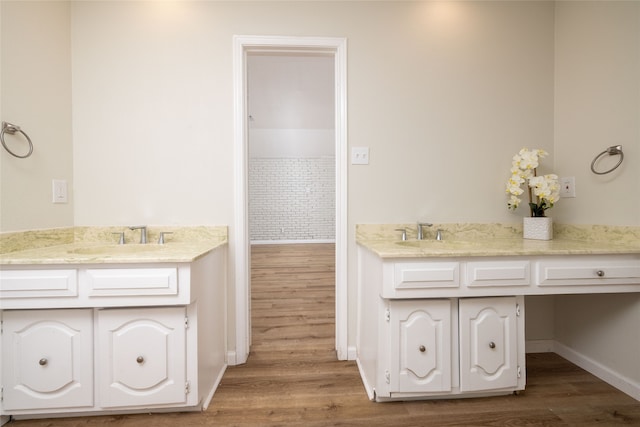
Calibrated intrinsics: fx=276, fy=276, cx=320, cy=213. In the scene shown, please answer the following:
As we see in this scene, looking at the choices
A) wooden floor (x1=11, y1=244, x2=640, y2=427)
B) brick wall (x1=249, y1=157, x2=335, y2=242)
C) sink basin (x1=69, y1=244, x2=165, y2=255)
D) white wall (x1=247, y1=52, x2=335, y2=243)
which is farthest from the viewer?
brick wall (x1=249, y1=157, x2=335, y2=242)

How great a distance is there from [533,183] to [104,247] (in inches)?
102

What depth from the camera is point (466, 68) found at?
1855 millimetres

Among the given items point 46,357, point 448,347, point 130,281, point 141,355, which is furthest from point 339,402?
point 46,357

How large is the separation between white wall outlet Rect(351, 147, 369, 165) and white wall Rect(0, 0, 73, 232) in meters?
1.76

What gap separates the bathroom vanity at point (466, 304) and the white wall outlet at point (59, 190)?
1.86 meters

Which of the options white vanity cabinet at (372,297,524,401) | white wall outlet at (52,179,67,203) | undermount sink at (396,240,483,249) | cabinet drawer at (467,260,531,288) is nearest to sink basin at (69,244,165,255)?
white wall outlet at (52,179,67,203)

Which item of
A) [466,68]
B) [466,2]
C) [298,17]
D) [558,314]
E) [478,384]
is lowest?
[478,384]

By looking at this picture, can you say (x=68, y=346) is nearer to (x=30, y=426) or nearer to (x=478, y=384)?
(x=30, y=426)

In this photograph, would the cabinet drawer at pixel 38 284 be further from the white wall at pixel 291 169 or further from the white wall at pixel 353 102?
the white wall at pixel 291 169

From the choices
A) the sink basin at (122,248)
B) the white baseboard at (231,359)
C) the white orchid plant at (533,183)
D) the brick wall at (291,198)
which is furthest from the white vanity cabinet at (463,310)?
the brick wall at (291,198)

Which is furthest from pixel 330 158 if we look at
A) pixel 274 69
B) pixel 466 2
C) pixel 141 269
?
pixel 141 269

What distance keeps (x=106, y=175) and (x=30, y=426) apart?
1306 millimetres

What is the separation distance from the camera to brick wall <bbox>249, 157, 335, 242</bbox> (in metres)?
7.01

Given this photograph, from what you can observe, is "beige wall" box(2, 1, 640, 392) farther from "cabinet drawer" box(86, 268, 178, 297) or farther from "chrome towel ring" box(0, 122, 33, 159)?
"cabinet drawer" box(86, 268, 178, 297)
